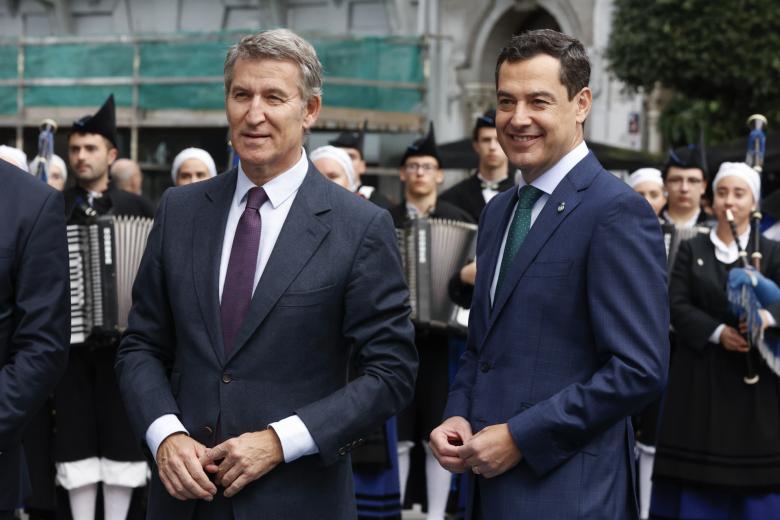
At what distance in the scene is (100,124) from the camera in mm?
7652

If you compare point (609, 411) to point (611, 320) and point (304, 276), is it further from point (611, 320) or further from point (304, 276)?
point (304, 276)

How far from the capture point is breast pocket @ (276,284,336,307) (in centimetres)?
354

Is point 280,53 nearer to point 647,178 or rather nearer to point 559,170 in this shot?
point 559,170

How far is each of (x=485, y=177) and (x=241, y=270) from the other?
5.08 m

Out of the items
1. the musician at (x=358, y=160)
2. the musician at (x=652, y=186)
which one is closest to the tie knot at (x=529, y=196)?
the musician at (x=358, y=160)

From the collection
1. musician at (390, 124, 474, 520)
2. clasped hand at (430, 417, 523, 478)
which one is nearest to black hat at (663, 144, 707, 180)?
musician at (390, 124, 474, 520)

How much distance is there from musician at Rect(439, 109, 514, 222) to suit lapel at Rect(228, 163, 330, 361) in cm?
465

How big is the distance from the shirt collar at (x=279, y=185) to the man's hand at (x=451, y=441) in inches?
31.5

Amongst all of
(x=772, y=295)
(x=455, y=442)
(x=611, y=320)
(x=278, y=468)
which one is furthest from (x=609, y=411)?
(x=772, y=295)

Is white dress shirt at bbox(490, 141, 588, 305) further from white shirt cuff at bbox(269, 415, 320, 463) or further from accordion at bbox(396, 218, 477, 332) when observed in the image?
accordion at bbox(396, 218, 477, 332)

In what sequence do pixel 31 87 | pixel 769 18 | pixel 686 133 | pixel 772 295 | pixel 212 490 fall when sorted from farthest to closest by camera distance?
pixel 31 87 → pixel 686 133 → pixel 769 18 → pixel 772 295 → pixel 212 490

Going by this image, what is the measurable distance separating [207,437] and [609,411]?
1.09 meters

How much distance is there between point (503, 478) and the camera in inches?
140

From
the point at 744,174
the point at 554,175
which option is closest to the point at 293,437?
the point at 554,175
